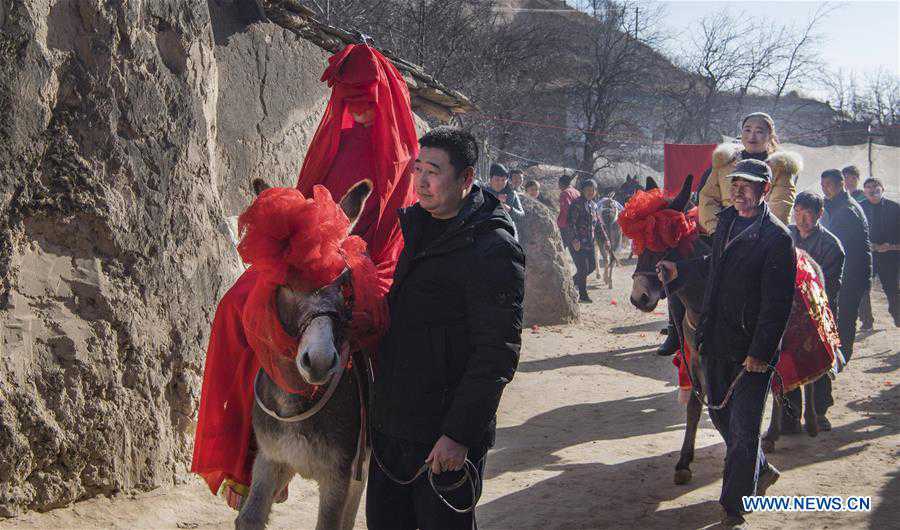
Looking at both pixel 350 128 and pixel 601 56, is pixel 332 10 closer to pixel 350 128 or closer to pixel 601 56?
pixel 350 128

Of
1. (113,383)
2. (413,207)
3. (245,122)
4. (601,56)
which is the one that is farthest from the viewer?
(601,56)

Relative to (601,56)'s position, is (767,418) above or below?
below

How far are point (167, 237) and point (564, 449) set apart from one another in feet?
11.9

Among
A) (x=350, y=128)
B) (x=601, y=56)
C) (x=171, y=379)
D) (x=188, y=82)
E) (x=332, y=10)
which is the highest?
(x=601, y=56)

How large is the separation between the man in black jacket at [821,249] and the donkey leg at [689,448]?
202cm

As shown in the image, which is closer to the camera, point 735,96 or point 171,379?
point 171,379

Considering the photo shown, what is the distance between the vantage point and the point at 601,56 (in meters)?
33.1

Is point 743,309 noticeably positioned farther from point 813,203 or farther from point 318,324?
point 813,203

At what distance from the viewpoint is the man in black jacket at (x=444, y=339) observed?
2646 millimetres

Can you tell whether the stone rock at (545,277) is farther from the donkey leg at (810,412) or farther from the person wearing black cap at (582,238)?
the donkey leg at (810,412)

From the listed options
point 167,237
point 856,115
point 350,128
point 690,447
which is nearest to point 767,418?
point 690,447

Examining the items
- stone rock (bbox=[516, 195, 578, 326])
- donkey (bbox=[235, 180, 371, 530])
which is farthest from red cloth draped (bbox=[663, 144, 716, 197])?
donkey (bbox=[235, 180, 371, 530])

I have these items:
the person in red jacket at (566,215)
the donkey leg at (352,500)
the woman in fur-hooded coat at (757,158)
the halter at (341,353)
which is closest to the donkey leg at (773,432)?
the woman in fur-hooded coat at (757,158)

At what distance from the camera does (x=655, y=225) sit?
18.6 ft
